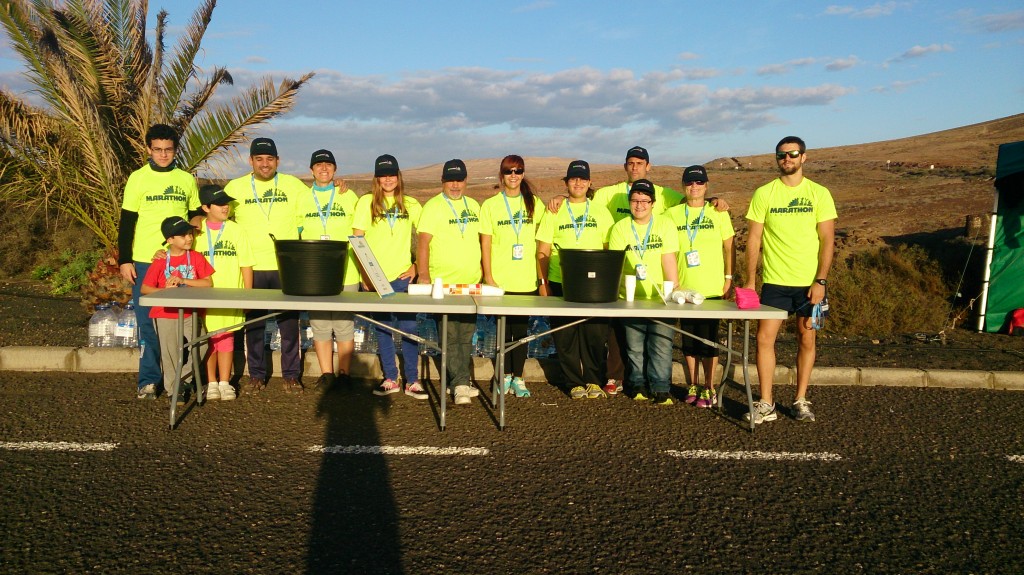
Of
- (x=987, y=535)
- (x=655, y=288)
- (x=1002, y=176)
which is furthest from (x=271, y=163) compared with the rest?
(x=1002, y=176)

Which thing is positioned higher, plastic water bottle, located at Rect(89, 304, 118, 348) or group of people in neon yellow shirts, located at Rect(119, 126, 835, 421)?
group of people in neon yellow shirts, located at Rect(119, 126, 835, 421)

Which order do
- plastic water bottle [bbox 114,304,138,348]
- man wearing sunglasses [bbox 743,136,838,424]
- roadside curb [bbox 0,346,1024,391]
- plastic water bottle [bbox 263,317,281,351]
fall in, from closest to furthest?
man wearing sunglasses [bbox 743,136,838,424] → roadside curb [bbox 0,346,1024,391] → plastic water bottle [bbox 114,304,138,348] → plastic water bottle [bbox 263,317,281,351]

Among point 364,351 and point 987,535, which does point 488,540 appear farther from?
point 364,351

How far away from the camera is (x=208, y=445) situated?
16.6 feet

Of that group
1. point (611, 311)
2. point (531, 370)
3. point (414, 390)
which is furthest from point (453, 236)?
point (531, 370)

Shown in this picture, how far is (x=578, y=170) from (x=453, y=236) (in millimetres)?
1201

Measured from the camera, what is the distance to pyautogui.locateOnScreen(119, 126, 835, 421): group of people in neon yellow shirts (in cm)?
628

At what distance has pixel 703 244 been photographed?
6.41 m

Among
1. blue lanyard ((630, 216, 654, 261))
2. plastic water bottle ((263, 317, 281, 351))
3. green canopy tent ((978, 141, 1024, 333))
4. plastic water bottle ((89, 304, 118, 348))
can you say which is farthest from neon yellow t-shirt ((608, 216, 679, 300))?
green canopy tent ((978, 141, 1024, 333))

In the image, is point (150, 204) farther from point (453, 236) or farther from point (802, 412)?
point (802, 412)

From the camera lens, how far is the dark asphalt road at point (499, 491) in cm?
354

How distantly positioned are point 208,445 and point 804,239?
459 cm

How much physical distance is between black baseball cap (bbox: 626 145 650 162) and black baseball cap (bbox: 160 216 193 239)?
3.71 m

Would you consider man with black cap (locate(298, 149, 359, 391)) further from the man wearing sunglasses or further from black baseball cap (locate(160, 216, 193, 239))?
the man wearing sunglasses
